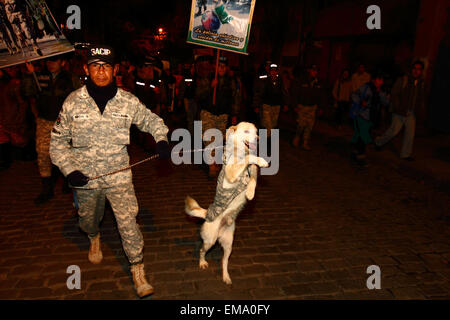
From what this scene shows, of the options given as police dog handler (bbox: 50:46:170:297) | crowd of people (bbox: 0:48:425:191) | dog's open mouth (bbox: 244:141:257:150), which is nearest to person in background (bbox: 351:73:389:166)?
crowd of people (bbox: 0:48:425:191)

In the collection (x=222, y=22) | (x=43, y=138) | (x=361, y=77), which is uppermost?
(x=222, y=22)

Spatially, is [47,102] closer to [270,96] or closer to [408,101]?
[270,96]

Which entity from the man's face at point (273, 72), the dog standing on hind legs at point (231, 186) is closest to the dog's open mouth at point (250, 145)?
the dog standing on hind legs at point (231, 186)

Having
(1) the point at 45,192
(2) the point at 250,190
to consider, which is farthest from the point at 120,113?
(1) the point at 45,192

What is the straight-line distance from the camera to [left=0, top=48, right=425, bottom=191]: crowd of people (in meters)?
5.53

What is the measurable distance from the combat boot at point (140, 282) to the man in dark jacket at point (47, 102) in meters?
3.10

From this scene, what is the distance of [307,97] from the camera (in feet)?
29.9

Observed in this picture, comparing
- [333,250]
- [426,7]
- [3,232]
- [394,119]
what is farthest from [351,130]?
[3,232]

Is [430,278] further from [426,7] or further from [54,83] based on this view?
[426,7]

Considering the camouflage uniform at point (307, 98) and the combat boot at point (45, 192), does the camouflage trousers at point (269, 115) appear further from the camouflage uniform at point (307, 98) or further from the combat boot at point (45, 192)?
the combat boot at point (45, 192)

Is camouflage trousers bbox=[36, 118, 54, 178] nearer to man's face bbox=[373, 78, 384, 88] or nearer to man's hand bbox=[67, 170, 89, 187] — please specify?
man's hand bbox=[67, 170, 89, 187]

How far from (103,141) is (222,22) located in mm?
3983

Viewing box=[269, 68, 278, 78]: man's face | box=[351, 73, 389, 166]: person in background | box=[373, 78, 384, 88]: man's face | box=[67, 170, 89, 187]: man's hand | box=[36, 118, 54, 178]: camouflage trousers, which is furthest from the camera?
box=[269, 68, 278, 78]: man's face

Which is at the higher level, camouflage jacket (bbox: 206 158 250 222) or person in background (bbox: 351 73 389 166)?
person in background (bbox: 351 73 389 166)
